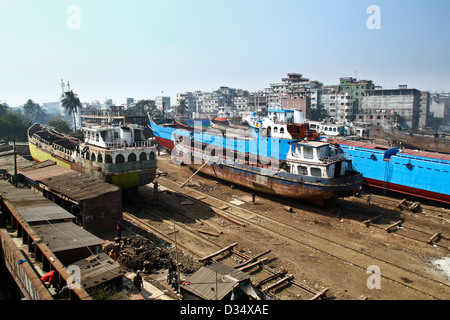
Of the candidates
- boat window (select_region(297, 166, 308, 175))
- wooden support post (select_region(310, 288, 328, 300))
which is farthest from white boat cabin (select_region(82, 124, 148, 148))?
wooden support post (select_region(310, 288, 328, 300))

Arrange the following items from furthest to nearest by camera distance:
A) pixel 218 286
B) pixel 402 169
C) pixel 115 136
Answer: pixel 402 169 < pixel 115 136 < pixel 218 286

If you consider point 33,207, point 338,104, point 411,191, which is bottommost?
point 411,191

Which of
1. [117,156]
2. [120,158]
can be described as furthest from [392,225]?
[117,156]

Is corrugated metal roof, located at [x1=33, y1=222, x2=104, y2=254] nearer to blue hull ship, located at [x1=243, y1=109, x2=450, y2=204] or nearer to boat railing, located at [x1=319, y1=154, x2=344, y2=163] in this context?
boat railing, located at [x1=319, y1=154, x2=344, y2=163]

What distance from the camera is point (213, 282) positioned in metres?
8.85

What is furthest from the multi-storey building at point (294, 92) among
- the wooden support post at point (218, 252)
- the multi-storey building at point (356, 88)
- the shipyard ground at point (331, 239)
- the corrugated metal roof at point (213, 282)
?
the corrugated metal roof at point (213, 282)

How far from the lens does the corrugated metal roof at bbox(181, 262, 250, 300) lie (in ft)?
27.9

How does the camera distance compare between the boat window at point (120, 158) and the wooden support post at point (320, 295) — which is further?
the boat window at point (120, 158)

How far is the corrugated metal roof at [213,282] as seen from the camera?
8.50 meters

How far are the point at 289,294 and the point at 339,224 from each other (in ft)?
26.1

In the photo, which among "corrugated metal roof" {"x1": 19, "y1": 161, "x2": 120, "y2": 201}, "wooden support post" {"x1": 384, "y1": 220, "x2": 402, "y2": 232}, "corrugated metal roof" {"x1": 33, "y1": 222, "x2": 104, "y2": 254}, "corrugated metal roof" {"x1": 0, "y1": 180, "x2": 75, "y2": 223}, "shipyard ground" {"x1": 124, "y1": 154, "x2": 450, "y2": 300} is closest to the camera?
"corrugated metal roof" {"x1": 33, "y1": 222, "x2": 104, "y2": 254}

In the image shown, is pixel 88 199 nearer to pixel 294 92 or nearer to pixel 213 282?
pixel 213 282

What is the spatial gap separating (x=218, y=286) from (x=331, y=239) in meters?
8.87

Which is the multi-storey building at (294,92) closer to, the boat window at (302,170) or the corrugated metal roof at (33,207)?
the boat window at (302,170)
